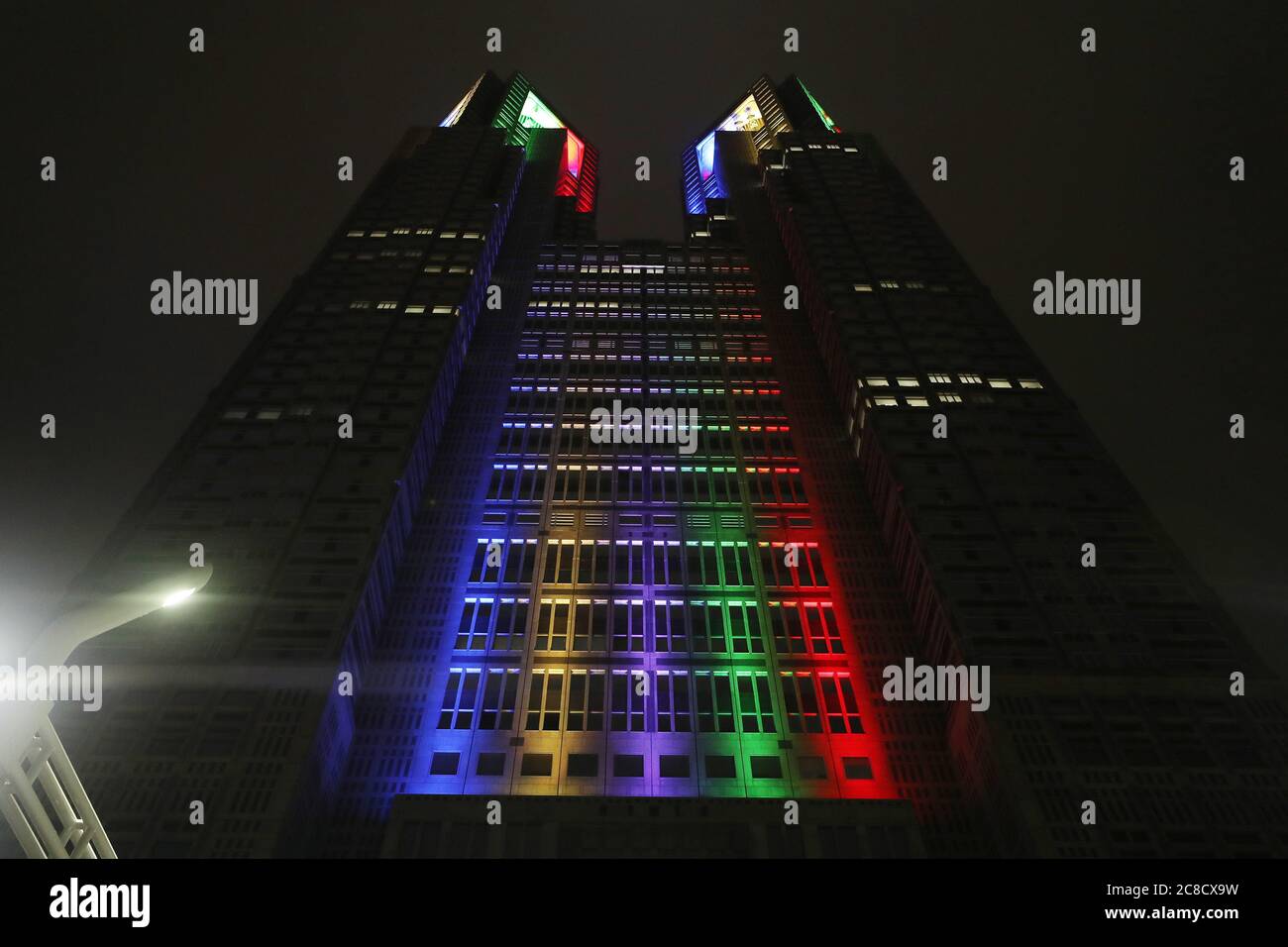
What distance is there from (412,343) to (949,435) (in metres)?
29.6

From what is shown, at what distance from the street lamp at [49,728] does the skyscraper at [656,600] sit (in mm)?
17157

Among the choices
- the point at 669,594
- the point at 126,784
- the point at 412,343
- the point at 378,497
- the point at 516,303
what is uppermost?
the point at 516,303

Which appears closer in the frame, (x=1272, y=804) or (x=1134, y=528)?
(x=1272, y=804)

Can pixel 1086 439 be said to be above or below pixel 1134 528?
above

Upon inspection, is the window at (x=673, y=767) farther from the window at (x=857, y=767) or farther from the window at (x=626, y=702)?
the window at (x=857, y=767)

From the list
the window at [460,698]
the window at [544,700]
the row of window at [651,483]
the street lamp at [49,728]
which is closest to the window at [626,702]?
the window at [544,700]

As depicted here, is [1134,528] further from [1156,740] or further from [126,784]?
[126,784]

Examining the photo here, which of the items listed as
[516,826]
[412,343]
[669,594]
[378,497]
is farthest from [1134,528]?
[412,343]

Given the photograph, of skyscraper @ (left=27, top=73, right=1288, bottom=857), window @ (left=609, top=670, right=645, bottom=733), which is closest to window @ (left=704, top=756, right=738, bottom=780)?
skyscraper @ (left=27, top=73, right=1288, bottom=857)

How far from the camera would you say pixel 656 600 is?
38.9 meters

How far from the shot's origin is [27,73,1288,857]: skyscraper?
2856cm

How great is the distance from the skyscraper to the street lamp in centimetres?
1716

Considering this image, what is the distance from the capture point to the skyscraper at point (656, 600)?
28.6m
